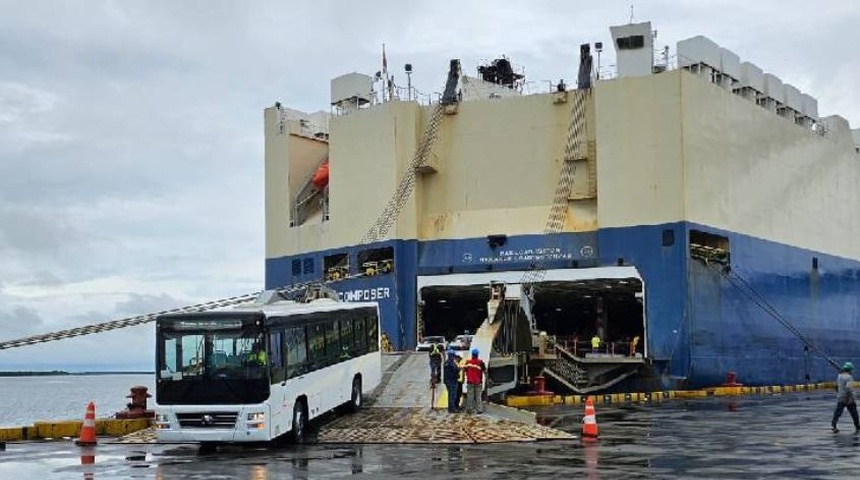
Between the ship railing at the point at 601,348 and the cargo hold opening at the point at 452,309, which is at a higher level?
the cargo hold opening at the point at 452,309

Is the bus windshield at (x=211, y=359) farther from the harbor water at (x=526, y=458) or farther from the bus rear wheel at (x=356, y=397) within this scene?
the bus rear wheel at (x=356, y=397)

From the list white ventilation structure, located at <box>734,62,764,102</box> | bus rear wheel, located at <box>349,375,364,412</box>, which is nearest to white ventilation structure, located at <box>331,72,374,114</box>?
white ventilation structure, located at <box>734,62,764,102</box>

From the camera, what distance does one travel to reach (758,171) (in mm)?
42375

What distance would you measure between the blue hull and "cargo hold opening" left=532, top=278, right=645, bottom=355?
895mm

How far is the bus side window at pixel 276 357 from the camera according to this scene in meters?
19.2

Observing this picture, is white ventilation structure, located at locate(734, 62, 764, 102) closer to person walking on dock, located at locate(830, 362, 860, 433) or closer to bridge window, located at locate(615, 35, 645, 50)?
bridge window, located at locate(615, 35, 645, 50)

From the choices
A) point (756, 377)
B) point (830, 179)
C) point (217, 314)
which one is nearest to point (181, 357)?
point (217, 314)

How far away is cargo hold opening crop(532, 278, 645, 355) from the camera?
37969 mm

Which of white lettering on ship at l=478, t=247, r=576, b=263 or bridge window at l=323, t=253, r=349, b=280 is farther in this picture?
bridge window at l=323, t=253, r=349, b=280

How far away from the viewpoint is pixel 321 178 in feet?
146

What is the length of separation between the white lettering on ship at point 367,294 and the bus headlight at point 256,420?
20.7 m

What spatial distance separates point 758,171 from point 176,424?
2965cm

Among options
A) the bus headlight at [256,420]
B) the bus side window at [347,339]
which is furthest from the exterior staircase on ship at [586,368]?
the bus headlight at [256,420]

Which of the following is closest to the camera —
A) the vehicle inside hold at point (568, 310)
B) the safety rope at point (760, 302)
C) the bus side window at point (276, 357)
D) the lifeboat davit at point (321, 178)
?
the bus side window at point (276, 357)
